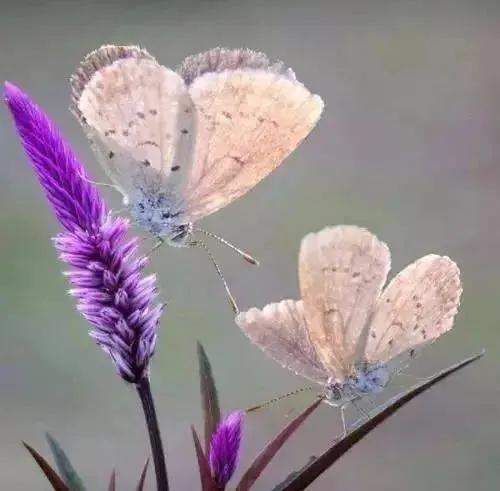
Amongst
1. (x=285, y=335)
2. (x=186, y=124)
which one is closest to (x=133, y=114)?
(x=186, y=124)

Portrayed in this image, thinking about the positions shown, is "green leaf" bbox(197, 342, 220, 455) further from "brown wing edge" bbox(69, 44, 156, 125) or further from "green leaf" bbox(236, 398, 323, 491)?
"brown wing edge" bbox(69, 44, 156, 125)

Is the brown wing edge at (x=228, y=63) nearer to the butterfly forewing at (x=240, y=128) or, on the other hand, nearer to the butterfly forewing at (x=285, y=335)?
the butterfly forewing at (x=240, y=128)

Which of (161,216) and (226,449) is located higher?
(161,216)

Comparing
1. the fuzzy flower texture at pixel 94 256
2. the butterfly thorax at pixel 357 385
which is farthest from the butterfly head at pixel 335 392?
the fuzzy flower texture at pixel 94 256

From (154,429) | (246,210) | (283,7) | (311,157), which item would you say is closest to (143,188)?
(154,429)

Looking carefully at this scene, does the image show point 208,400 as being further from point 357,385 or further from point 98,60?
point 98,60

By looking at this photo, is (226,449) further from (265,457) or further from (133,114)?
(133,114)

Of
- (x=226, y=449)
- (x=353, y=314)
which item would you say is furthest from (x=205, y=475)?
(x=353, y=314)

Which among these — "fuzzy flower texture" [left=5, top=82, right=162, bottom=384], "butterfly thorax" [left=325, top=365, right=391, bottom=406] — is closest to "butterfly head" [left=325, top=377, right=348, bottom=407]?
"butterfly thorax" [left=325, top=365, right=391, bottom=406]
